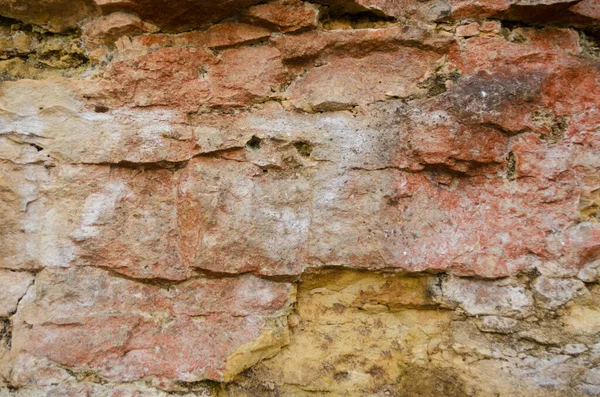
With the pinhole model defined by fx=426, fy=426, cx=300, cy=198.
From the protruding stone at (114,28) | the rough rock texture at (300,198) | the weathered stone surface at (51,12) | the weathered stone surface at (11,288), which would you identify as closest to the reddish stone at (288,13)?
the rough rock texture at (300,198)

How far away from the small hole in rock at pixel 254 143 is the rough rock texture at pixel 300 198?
0.01m

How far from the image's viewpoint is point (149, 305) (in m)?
1.43

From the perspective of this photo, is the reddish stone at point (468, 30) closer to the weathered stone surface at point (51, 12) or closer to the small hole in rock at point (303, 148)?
the small hole in rock at point (303, 148)

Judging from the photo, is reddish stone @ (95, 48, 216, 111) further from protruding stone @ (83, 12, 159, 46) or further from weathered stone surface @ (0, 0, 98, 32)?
weathered stone surface @ (0, 0, 98, 32)

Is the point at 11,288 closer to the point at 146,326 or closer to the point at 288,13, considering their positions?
the point at 146,326

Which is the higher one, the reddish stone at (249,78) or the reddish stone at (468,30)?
the reddish stone at (468,30)

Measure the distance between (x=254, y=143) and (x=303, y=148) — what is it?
0.55ft

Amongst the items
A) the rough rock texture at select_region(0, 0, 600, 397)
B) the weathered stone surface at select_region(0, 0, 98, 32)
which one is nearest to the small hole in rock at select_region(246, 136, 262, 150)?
the rough rock texture at select_region(0, 0, 600, 397)

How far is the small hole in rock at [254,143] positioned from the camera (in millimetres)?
1446

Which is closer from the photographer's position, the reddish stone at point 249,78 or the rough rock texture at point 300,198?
the rough rock texture at point 300,198

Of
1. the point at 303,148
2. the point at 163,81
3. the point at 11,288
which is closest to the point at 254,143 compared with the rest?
the point at 303,148

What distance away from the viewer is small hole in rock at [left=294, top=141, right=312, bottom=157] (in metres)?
1.45

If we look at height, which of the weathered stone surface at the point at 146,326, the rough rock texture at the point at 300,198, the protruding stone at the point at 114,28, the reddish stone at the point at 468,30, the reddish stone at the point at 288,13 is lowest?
the weathered stone surface at the point at 146,326

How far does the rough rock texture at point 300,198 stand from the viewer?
1.35m
